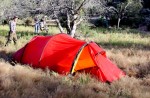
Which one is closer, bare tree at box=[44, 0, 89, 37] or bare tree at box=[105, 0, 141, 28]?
bare tree at box=[44, 0, 89, 37]

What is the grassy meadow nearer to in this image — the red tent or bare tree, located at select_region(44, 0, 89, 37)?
the red tent

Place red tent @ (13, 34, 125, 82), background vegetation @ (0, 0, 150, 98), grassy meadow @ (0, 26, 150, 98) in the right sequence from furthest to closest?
red tent @ (13, 34, 125, 82)
background vegetation @ (0, 0, 150, 98)
grassy meadow @ (0, 26, 150, 98)

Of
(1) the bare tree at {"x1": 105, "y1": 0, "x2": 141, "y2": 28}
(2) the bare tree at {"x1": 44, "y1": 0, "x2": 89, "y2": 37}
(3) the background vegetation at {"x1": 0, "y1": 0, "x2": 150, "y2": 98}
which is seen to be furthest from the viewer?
(1) the bare tree at {"x1": 105, "y1": 0, "x2": 141, "y2": 28}

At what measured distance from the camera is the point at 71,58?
37.9 ft

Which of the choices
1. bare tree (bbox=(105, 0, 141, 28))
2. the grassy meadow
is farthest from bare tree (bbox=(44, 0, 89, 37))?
bare tree (bbox=(105, 0, 141, 28))

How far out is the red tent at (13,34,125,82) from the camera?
11414 millimetres

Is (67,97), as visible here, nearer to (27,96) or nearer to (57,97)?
(57,97)

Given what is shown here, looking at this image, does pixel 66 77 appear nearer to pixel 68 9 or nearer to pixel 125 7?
pixel 68 9

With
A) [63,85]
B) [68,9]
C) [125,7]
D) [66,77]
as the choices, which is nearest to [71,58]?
[66,77]

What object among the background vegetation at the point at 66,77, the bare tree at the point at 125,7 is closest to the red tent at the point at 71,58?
the background vegetation at the point at 66,77

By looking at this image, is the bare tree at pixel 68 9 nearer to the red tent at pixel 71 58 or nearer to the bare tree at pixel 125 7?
the red tent at pixel 71 58

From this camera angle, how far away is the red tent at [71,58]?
1141 cm

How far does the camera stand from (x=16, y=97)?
8.38m

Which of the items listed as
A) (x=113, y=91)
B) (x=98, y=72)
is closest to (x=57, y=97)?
(x=113, y=91)
